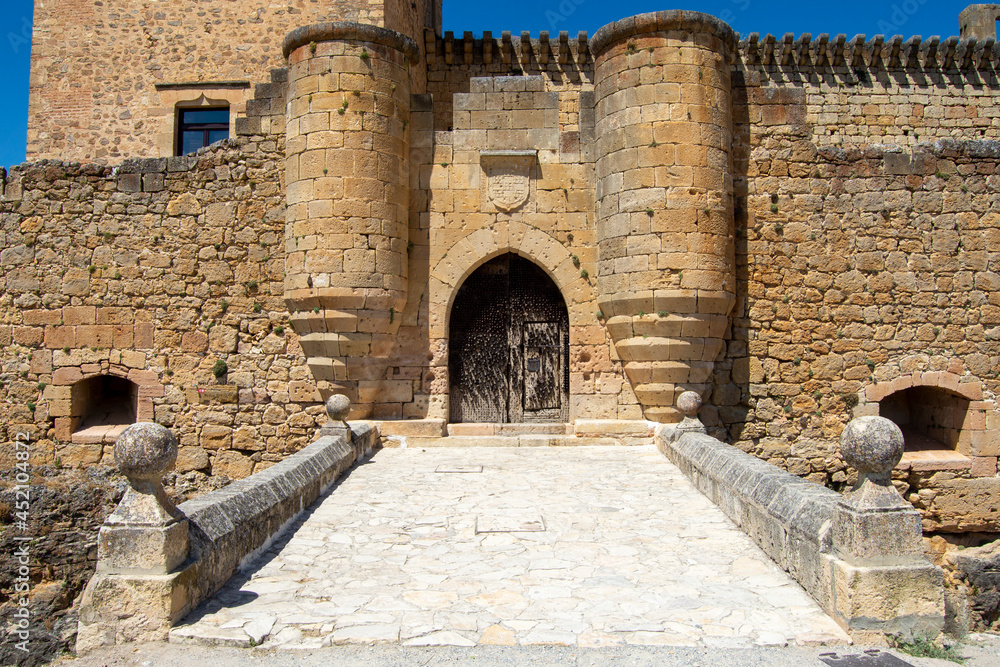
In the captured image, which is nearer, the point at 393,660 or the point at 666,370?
the point at 393,660

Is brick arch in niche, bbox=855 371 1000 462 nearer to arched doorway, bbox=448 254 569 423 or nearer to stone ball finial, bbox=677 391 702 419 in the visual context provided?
stone ball finial, bbox=677 391 702 419

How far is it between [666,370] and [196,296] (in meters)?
6.23

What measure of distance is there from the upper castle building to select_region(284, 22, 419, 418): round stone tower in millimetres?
31

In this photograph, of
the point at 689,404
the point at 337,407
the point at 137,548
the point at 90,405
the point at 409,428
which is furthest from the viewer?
the point at 90,405

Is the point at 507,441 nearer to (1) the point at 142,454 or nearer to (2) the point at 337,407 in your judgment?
(2) the point at 337,407

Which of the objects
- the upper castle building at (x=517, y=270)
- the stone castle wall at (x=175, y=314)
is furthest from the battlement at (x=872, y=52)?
the stone castle wall at (x=175, y=314)

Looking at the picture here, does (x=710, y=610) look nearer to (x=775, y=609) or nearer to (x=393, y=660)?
(x=775, y=609)

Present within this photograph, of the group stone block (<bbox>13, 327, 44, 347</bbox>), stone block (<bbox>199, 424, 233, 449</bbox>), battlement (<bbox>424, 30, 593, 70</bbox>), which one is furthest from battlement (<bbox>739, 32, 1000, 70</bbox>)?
stone block (<bbox>13, 327, 44, 347</bbox>)

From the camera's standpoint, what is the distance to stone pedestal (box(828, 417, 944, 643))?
13.2 ft

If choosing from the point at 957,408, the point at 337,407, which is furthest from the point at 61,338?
the point at 957,408

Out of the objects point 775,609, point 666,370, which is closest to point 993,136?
point 666,370

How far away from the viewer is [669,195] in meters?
9.26

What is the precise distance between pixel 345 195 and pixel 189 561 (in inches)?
231

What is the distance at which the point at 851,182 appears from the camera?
9906mm
